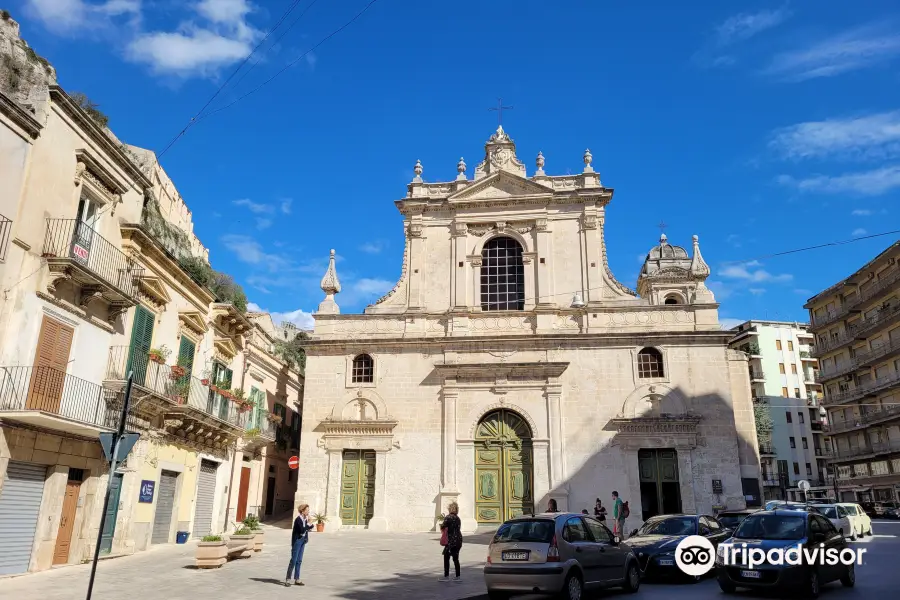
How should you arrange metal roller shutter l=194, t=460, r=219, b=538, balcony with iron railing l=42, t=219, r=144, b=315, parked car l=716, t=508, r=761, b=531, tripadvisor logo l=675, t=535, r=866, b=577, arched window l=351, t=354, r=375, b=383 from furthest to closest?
arched window l=351, t=354, r=375, b=383, metal roller shutter l=194, t=460, r=219, b=538, parked car l=716, t=508, r=761, b=531, balcony with iron railing l=42, t=219, r=144, b=315, tripadvisor logo l=675, t=535, r=866, b=577

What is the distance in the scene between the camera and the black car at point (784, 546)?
10586mm

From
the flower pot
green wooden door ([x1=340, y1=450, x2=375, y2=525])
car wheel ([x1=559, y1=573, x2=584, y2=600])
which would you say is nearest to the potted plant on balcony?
the flower pot

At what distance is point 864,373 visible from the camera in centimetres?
5028

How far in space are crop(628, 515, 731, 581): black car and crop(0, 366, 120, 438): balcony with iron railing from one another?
11281mm

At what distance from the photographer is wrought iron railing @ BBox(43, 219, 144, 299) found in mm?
13969

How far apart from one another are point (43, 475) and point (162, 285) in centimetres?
612

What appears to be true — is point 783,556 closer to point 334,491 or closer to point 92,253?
point 92,253

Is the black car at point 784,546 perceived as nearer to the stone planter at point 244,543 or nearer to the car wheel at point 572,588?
the car wheel at point 572,588

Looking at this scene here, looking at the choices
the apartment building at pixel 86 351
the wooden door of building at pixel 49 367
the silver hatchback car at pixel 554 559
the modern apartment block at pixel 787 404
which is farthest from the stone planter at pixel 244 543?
the modern apartment block at pixel 787 404

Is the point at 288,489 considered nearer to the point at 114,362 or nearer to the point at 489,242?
the point at 489,242

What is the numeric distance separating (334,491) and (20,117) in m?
17.5

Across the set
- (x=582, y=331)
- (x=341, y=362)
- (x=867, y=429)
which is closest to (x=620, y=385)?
(x=582, y=331)

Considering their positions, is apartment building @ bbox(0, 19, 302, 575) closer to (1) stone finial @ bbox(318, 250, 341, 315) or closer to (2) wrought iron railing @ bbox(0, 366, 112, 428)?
(2) wrought iron railing @ bbox(0, 366, 112, 428)

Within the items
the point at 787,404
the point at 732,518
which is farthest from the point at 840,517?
the point at 787,404
